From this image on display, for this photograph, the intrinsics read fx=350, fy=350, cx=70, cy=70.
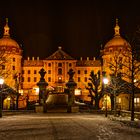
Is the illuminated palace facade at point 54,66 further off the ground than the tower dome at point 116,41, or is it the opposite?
the tower dome at point 116,41

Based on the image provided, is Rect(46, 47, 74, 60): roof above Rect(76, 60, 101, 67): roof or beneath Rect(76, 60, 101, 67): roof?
above

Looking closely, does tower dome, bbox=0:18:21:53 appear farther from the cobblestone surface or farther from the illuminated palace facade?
the cobblestone surface

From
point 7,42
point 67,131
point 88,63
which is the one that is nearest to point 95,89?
point 67,131

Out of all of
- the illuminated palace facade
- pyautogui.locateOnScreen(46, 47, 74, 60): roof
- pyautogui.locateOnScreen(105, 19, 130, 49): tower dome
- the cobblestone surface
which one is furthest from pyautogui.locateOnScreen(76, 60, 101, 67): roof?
the cobblestone surface

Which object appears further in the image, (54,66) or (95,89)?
(54,66)

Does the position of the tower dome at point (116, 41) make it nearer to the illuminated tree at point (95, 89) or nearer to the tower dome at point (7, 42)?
the tower dome at point (7, 42)

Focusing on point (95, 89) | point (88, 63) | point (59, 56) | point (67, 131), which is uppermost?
point (59, 56)

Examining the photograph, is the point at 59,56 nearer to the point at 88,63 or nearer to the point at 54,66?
the point at 54,66

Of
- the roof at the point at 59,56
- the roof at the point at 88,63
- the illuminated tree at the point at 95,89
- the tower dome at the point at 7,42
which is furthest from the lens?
the roof at the point at 88,63

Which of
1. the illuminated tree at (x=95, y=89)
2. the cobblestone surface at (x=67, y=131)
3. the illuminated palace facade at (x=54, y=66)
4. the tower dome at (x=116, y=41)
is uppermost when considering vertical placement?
the tower dome at (x=116, y=41)

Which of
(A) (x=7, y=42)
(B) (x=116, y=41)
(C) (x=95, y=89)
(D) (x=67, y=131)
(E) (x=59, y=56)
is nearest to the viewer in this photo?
(D) (x=67, y=131)

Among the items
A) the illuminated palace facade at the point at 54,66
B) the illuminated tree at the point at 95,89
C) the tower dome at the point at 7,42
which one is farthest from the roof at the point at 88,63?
the illuminated tree at the point at 95,89

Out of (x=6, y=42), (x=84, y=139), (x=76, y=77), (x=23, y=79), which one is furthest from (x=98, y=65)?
(x=84, y=139)

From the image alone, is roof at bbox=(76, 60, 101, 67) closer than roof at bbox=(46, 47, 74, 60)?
No
